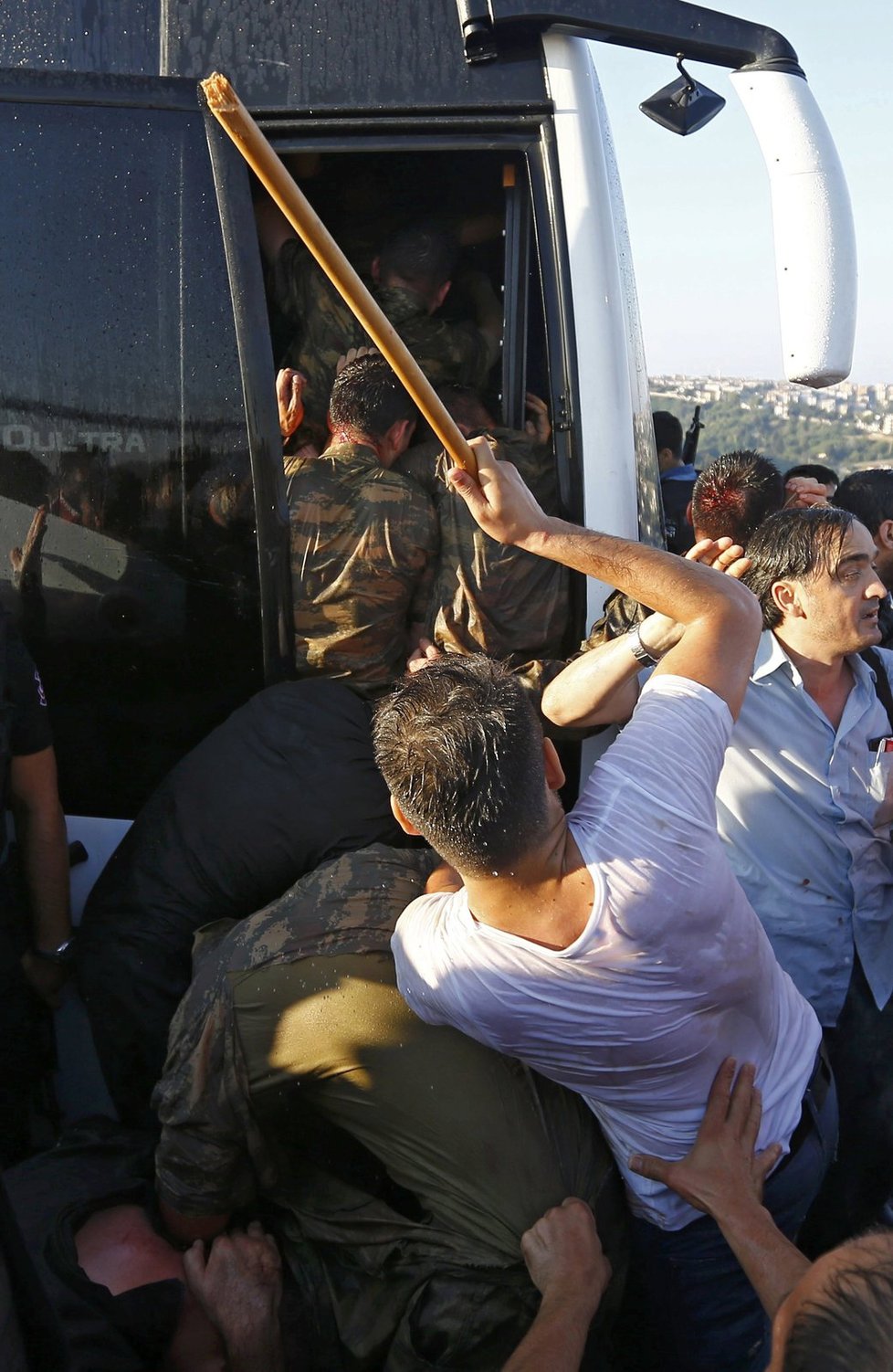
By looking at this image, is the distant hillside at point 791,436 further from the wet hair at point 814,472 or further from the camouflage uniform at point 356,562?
the camouflage uniform at point 356,562

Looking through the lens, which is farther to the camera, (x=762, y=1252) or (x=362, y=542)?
(x=362, y=542)

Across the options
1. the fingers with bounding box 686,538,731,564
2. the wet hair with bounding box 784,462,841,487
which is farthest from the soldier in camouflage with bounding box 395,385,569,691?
the wet hair with bounding box 784,462,841,487

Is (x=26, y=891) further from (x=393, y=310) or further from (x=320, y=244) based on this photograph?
(x=393, y=310)

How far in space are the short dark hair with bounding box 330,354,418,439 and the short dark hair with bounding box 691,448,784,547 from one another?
3.35 feet

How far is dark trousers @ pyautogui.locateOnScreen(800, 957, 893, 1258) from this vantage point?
269cm

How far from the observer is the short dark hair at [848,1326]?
46.4 inches

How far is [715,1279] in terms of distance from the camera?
2154 millimetres

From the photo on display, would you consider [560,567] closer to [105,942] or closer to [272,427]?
[272,427]

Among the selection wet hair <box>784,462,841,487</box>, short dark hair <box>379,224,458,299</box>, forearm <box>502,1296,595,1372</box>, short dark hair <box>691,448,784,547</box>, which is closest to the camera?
forearm <box>502,1296,595,1372</box>

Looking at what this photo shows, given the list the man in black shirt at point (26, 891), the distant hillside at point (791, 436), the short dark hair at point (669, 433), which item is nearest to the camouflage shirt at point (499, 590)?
the man in black shirt at point (26, 891)

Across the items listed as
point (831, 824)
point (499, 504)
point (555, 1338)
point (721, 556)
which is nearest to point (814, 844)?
point (831, 824)

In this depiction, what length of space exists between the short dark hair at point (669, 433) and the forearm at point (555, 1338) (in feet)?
20.4

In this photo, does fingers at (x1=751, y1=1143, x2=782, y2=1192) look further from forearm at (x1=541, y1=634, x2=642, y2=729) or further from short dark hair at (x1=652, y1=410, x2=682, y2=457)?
short dark hair at (x1=652, y1=410, x2=682, y2=457)

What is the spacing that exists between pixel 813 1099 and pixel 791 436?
30591mm
